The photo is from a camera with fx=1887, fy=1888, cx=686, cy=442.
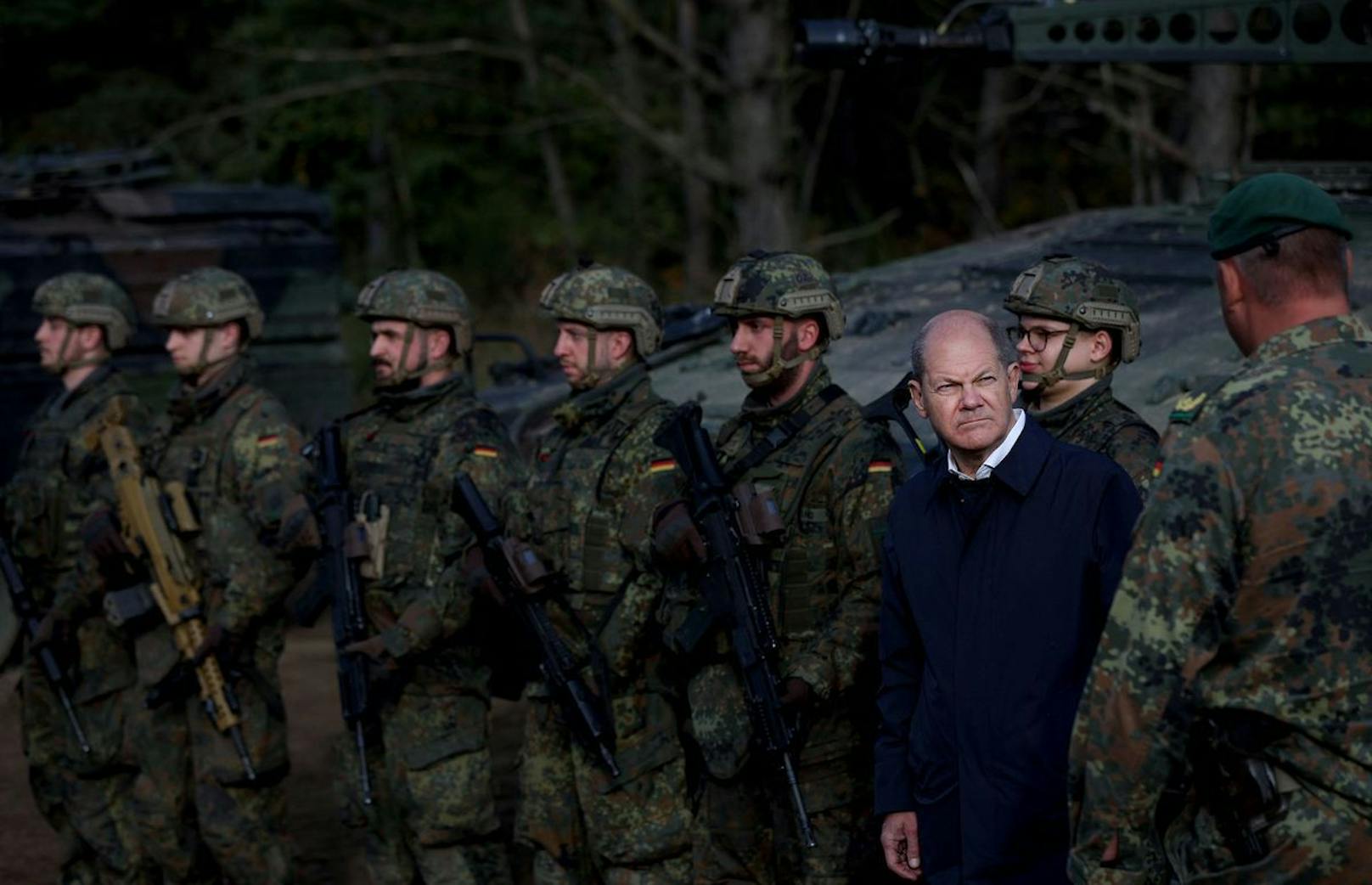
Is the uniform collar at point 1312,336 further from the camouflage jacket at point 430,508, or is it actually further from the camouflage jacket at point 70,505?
the camouflage jacket at point 70,505

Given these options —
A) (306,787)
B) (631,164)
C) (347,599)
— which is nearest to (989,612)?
(347,599)

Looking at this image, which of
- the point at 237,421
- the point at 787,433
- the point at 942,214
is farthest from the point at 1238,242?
the point at 942,214

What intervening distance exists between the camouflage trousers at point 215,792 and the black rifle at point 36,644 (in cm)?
39

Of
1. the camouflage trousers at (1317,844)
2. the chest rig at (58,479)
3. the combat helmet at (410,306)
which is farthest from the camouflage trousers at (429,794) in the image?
the camouflage trousers at (1317,844)

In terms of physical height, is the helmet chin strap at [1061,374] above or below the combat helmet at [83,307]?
below

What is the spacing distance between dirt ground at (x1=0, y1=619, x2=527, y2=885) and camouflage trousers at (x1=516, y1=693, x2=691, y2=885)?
175cm

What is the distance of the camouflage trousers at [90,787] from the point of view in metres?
6.94

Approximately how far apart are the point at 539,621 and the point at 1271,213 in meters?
2.98

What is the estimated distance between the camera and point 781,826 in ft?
16.8

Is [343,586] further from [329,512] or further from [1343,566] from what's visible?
[1343,566]

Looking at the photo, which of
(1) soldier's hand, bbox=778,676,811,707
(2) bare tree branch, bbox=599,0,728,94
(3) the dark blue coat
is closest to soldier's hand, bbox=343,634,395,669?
(1) soldier's hand, bbox=778,676,811,707

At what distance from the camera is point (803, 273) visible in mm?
5363

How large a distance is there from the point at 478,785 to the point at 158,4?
21814 millimetres

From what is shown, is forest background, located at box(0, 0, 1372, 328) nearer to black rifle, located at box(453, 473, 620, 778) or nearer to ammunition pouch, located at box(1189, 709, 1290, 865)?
black rifle, located at box(453, 473, 620, 778)
